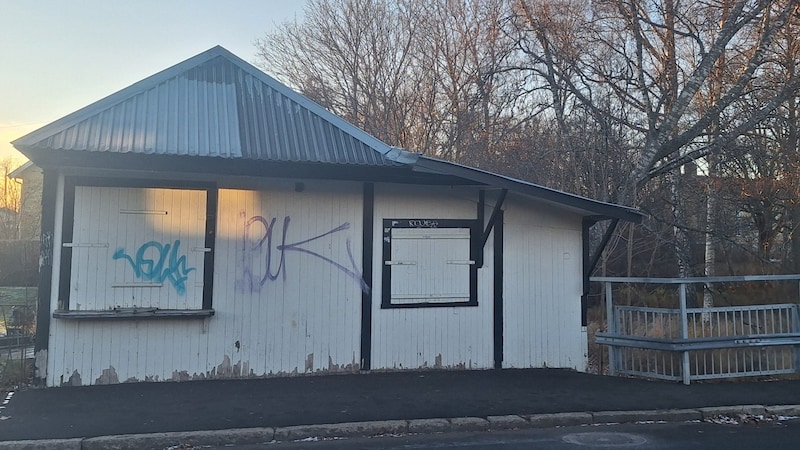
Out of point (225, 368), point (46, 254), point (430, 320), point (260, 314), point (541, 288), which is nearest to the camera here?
point (46, 254)

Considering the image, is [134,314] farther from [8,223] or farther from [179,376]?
[8,223]

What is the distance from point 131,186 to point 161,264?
3.53 ft

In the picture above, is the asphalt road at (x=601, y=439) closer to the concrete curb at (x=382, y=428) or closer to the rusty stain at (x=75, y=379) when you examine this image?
the concrete curb at (x=382, y=428)

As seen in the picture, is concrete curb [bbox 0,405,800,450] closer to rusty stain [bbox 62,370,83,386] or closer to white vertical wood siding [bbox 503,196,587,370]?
rusty stain [bbox 62,370,83,386]

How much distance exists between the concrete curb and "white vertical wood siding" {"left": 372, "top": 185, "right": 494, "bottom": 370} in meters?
2.41

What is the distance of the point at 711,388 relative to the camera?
8438 mm

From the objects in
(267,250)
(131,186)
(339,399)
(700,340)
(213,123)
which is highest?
(213,123)

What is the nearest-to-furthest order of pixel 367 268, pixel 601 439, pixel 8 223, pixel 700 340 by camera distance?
pixel 601 439 < pixel 700 340 < pixel 367 268 < pixel 8 223

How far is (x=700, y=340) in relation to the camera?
8625mm

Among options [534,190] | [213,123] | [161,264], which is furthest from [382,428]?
[213,123]

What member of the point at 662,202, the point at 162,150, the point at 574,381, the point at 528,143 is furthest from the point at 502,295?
the point at 662,202

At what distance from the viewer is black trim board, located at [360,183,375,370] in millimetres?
8844

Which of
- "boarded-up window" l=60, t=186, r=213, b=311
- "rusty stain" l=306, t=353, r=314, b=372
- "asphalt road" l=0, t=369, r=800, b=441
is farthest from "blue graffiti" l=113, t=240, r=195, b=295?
"rusty stain" l=306, t=353, r=314, b=372

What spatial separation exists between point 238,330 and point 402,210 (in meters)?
2.85
